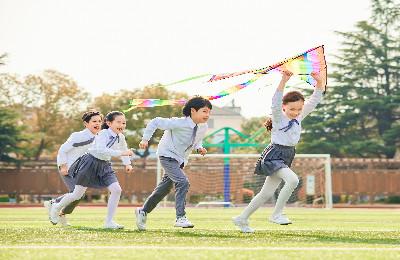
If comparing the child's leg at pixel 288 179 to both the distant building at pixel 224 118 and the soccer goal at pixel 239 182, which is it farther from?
the distant building at pixel 224 118

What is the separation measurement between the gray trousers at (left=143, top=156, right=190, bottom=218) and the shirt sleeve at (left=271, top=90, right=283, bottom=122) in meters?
1.23

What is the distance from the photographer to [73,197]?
8.98m

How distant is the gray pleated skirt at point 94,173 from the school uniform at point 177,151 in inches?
27.7

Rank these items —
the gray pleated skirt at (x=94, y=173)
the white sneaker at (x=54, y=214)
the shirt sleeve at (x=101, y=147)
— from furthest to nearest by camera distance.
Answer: the white sneaker at (x=54, y=214)
the gray pleated skirt at (x=94, y=173)
the shirt sleeve at (x=101, y=147)

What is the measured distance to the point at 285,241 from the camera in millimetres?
6125

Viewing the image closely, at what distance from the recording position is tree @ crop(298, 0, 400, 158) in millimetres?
40656

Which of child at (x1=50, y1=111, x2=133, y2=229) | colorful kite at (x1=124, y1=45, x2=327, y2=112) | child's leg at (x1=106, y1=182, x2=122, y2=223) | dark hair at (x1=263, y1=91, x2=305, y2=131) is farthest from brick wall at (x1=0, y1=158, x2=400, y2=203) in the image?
dark hair at (x1=263, y1=91, x2=305, y2=131)

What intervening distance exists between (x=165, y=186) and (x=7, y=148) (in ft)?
105

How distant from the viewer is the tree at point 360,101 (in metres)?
40.7

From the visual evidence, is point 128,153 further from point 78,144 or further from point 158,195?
point 78,144

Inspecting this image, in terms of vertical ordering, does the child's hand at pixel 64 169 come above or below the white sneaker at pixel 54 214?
above

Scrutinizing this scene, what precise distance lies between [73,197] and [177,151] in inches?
61.5

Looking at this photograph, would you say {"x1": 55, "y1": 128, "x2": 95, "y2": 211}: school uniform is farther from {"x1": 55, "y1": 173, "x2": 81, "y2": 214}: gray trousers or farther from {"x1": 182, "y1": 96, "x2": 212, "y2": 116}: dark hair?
{"x1": 182, "y1": 96, "x2": 212, "y2": 116}: dark hair

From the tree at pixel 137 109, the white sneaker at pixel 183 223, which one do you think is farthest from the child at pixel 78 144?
the tree at pixel 137 109
